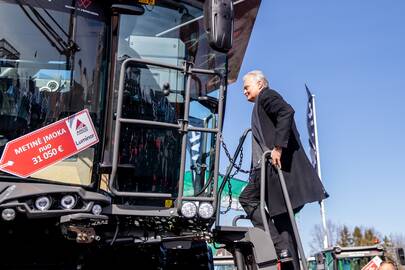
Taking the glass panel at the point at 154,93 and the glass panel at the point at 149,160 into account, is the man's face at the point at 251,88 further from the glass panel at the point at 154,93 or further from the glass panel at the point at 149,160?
the glass panel at the point at 149,160

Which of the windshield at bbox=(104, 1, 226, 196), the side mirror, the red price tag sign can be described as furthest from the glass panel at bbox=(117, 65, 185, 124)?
the side mirror

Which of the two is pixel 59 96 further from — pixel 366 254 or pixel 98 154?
pixel 366 254

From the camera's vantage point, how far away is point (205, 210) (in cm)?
392

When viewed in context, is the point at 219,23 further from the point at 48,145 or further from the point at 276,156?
the point at 48,145

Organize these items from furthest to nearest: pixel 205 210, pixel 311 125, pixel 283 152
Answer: pixel 311 125 < pixel 283 152 < pixel 205 210

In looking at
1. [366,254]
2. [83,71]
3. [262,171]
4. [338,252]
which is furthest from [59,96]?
[366,254]

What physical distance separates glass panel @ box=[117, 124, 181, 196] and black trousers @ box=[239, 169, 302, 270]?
2.52 ft

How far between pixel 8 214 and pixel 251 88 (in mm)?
2377

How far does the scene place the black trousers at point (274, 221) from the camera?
432 cm

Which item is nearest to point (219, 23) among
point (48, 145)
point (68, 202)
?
point (48, 145)

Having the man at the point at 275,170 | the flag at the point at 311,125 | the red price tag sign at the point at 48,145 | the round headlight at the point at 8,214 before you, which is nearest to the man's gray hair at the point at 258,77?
the man at the point at 275,170

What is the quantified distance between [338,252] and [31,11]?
490 cm

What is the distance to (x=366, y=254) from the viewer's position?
752 cm

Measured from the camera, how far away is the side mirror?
396 cm
